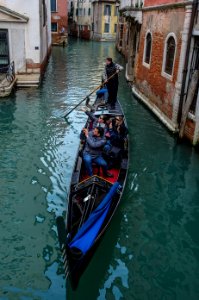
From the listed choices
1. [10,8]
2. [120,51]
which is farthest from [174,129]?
[120,51]

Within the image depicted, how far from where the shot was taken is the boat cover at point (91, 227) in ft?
13.4

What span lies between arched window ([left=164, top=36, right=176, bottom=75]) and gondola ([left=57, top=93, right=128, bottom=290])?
4.07 metres

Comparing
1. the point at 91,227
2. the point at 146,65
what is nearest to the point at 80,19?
the point at 146,65

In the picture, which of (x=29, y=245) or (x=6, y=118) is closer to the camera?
(x=29, y=245)

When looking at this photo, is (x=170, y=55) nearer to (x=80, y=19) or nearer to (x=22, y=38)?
(x=22, y=38)

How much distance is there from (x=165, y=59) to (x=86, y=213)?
6665 millimetres

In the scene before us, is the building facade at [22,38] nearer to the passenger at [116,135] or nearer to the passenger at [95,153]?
the passenger at [116,135]

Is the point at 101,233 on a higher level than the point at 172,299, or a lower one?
higher

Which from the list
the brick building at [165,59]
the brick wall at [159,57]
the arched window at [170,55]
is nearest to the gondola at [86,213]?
the brick building at [165,59]

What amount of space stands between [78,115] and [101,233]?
7.03 m

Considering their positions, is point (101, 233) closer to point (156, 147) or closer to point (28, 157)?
point (28, 157)

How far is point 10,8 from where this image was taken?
1326cm

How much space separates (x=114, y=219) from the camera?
577 cm

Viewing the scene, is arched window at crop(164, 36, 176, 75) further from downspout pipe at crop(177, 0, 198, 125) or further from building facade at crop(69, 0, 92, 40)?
building facade at crop(69, 0, 92, 40)
